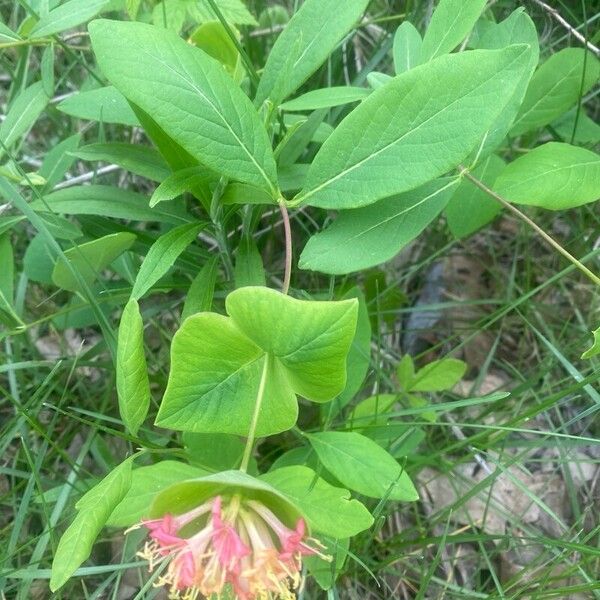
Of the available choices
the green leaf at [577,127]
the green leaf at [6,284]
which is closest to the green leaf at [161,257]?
the green leaf at [6,284]

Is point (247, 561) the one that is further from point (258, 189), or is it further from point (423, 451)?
point (423, 451)

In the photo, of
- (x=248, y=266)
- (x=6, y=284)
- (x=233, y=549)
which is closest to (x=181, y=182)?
(x=248, y=266)

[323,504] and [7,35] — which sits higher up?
[7,35]

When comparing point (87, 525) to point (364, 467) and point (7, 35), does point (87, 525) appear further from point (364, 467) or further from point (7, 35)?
point (7, 35)

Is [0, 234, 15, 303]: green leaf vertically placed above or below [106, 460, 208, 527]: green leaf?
above

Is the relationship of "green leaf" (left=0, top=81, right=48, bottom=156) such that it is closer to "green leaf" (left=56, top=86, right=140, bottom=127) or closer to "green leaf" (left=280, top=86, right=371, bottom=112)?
"green leaf" (left=56, top=86, right=140, bottom=127)

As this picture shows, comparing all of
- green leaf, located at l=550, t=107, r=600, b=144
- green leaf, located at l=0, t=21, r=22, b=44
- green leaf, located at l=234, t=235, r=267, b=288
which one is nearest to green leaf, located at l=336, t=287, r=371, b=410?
green leaf, located at l=234, t=235, r=267, b=288

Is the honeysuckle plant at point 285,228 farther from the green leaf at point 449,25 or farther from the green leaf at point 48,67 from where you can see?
the green leaf at point 48,67
